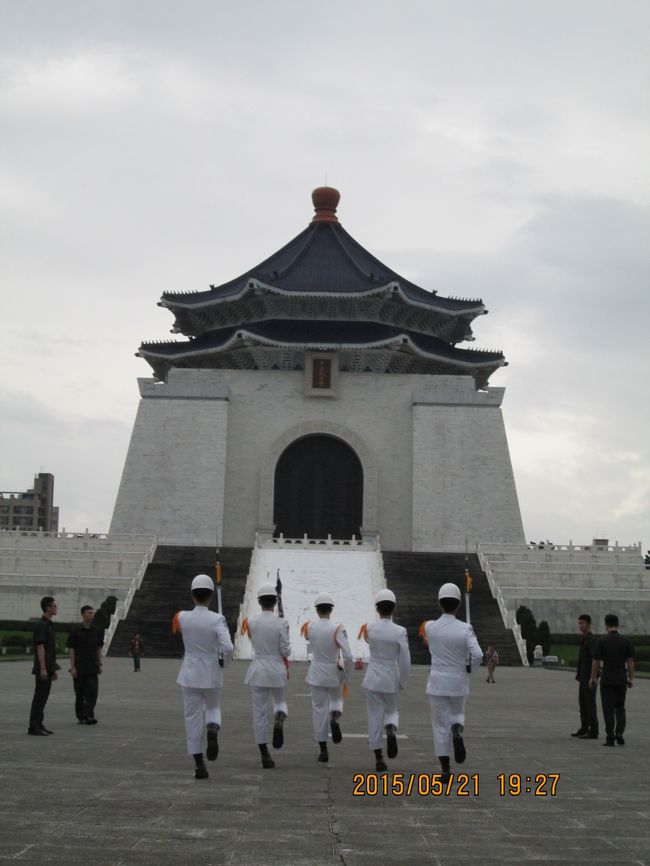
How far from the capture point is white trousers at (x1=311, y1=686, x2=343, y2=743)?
934 cm

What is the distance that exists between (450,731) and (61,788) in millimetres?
2680

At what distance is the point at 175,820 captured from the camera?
20.8 ft

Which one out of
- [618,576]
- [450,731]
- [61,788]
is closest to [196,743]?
[61,788]

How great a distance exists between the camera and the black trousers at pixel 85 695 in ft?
38.4

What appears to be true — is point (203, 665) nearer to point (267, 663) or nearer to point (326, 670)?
point (267, 663)

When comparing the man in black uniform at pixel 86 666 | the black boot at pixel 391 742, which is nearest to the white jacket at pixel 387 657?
the black boot at pixel 391 742

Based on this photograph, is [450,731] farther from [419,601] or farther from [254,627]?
[419,601]

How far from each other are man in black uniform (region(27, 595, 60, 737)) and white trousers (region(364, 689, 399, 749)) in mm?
3161

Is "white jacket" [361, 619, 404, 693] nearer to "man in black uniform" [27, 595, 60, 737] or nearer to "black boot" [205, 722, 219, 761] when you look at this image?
"black boot" [205, 722, 219, 761]

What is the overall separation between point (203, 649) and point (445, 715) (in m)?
1.77

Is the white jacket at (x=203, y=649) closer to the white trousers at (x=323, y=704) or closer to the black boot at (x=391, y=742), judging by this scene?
the white trousers at (x=323, y=704)

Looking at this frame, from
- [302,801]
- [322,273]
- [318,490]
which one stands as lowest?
[302,801]

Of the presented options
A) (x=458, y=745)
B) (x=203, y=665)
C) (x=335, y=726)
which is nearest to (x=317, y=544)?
(x=335, y=726)

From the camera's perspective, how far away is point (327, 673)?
31.0 feet
